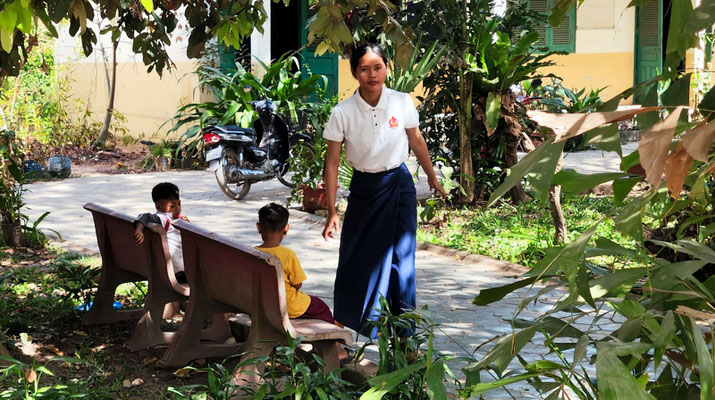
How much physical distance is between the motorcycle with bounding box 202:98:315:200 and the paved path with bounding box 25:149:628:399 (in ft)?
0.93

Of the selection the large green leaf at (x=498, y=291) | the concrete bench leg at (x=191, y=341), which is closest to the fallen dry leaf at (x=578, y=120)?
the large green leaf at (x=498, y=291)

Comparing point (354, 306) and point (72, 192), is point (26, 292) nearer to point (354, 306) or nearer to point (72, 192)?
point (354, 306)

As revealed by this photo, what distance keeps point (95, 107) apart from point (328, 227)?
13129 mm

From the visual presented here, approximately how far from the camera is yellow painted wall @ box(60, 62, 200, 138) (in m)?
15.6

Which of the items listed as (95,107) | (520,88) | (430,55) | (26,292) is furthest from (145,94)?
(26,292)

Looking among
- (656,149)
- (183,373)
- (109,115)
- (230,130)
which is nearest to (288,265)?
(183,373)

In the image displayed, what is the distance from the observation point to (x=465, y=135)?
9695 mm

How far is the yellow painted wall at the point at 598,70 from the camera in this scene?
16.3 m

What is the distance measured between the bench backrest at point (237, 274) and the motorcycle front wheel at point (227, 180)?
5.83m

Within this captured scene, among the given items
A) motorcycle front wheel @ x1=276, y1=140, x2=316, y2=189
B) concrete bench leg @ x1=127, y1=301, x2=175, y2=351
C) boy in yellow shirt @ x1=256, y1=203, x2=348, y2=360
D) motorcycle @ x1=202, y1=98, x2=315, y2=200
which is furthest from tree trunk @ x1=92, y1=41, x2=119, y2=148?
boy in yellow shirt @ x1=256, y1=203, x2=348, y2=360

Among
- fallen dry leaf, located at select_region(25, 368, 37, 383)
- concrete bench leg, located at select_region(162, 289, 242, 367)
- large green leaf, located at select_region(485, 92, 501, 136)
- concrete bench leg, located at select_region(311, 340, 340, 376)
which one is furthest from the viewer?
large green leaf, located at select_region(485, 92, 501, 136)

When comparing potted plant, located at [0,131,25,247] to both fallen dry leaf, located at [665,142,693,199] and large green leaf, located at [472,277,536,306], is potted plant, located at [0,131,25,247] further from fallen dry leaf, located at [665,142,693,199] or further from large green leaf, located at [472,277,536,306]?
fallen dry leaf, located at [665,142,693,199]

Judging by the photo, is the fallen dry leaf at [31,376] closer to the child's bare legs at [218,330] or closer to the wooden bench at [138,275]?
the wooden bench at [138,275]

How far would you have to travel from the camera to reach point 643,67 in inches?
651
